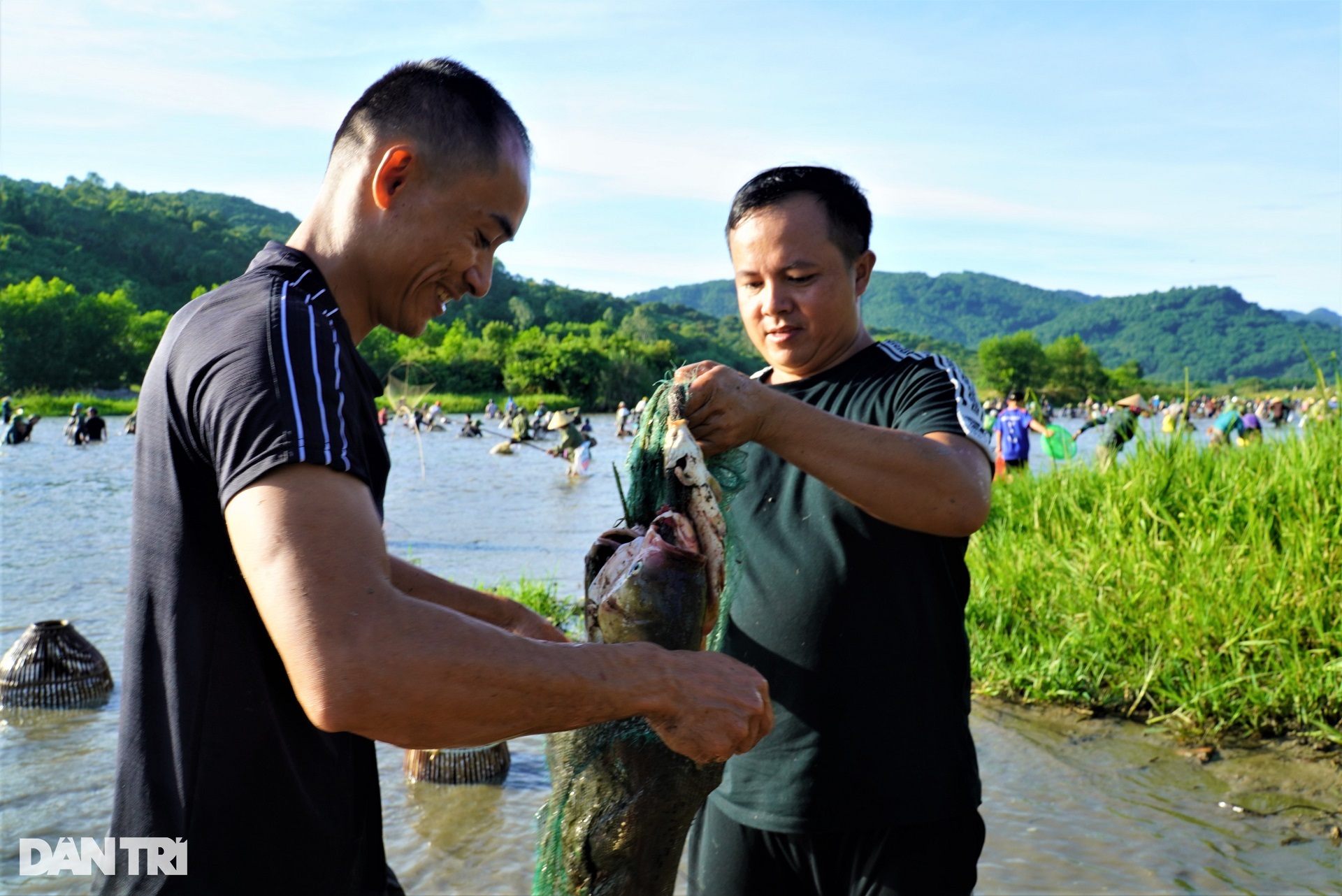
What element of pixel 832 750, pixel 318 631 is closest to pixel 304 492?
pixel 318 631

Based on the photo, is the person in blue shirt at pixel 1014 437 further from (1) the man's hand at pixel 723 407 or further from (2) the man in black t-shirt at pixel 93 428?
(2) the man in black t-shirt at pixel 93 428

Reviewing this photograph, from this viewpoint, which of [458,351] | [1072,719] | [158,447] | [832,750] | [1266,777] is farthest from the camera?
[458,351]

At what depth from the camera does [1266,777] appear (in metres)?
5.78

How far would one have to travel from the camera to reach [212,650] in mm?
1587

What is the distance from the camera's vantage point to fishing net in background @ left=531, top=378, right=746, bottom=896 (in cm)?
199

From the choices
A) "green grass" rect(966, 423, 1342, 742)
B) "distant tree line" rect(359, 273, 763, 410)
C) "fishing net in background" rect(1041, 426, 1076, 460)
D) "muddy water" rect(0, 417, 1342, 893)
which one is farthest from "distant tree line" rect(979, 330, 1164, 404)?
"muddy water" rect(0, 417, 1342, 893)

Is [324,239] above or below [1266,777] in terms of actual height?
above

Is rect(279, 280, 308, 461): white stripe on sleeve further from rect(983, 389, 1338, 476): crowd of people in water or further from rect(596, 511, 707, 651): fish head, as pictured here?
rect(983, 389, 1338, 476): crowd of people in water

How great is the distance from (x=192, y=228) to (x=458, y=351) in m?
58.3

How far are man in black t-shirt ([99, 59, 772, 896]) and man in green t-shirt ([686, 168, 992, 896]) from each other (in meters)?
0.71

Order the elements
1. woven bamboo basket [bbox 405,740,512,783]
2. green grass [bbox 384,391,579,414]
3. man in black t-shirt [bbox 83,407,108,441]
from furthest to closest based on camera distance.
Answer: green grass [bbox 384,391,579,414] → man in black t-shirt [bbox 83,407,108,441] → woven bamboo basket [bbox 405,740,512,783]

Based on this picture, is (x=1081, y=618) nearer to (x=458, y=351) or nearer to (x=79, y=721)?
(x=79, y=721)

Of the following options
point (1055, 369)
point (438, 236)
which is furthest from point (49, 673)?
point (1055, 369)

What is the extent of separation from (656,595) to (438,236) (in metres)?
0.82
